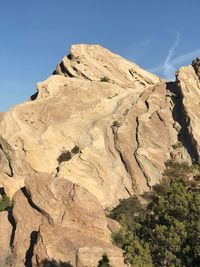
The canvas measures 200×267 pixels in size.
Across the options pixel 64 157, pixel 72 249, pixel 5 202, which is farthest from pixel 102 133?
pixel 72 249

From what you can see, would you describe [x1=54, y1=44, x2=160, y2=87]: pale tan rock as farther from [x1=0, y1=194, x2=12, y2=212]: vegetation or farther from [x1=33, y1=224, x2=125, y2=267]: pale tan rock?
[x1=33, y1=224, x2=125, y2=267]: pale tan rock

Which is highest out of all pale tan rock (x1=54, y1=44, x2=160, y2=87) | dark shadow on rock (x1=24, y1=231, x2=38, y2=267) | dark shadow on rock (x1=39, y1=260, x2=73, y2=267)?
pale tan rock (x1=54, y1=44, x2=160, y2=87)

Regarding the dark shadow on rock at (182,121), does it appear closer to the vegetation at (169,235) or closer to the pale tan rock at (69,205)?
the pale tan rock at (69,205)

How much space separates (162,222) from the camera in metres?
23.8

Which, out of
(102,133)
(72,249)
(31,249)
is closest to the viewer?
(72,249)

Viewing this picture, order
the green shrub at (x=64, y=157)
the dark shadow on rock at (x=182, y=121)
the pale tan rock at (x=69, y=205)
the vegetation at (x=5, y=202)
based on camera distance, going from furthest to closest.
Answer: the green shrub at (x=64, y=157) < the dark shadow on rock at (x=182, y=121) < the vegetation at (x=5, y=202) < the pale tan rock at (x=69, y=205)

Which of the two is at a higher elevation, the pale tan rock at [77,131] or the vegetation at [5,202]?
the pale tan rock at [77,131]

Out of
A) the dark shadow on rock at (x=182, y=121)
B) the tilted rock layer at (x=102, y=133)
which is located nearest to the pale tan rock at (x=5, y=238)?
the tilted rock layer at (x=102, y=133)

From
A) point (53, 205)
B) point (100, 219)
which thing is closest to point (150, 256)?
point (100, 219)

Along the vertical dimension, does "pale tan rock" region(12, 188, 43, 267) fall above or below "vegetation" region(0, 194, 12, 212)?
below

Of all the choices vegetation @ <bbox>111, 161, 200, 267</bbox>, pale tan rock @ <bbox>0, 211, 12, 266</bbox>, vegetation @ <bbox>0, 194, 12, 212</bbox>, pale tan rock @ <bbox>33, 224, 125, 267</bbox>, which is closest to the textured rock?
pale tan rock @ <bbox>33, 224, 125, 267</bbox>

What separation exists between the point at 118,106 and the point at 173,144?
1309cm

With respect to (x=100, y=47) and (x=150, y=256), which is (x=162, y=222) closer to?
(x=150, y=256)

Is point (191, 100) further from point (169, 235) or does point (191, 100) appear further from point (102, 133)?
point (169, 235)
